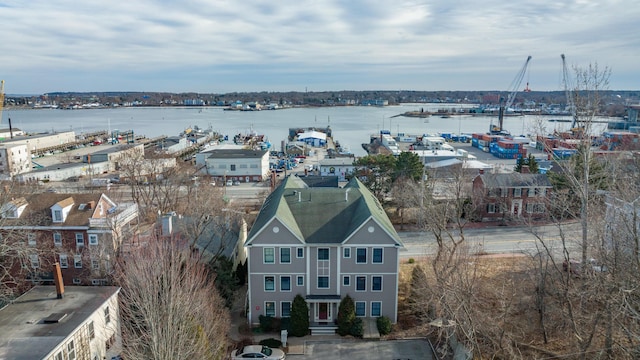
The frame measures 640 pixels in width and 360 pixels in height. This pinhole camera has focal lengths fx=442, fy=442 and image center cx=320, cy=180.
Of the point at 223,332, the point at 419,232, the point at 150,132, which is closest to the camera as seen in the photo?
the point at 223,332

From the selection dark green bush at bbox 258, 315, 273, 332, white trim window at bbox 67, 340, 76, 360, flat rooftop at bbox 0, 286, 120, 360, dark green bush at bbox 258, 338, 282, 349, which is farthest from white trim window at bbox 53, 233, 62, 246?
dark green bush at bbox 258, 338, 282, 349

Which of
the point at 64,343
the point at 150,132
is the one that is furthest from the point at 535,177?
the point at 150,132

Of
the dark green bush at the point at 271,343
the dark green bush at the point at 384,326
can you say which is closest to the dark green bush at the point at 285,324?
the dark green bush at the point at 271,343

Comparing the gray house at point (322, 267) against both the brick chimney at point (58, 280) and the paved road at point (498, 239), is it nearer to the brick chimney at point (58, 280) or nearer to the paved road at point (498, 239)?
the brick chimney at point (58, 280)

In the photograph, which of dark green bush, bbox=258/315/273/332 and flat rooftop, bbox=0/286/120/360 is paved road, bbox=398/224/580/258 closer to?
dark green bush, bbox=258/315/273/332

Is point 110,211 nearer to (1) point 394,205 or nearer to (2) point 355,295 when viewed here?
→ (2) point 355,295

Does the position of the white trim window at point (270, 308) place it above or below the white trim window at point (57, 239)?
below
